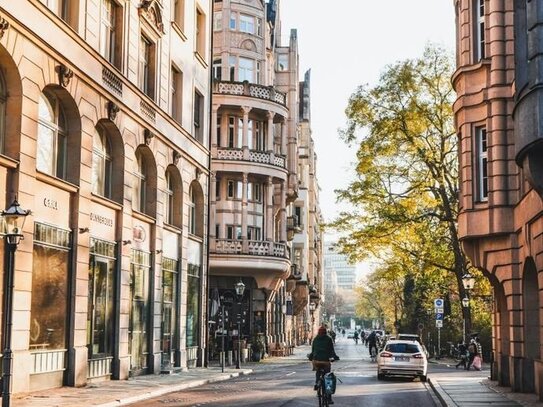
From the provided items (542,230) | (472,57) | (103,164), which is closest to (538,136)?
(542,230)

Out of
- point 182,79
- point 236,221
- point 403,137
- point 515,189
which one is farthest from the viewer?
point 236,221

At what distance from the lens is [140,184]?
1209 inches

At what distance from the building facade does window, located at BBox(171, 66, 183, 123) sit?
52mm

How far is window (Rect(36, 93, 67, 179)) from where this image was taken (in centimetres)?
2280

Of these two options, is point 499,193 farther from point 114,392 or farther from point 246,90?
point 246,90

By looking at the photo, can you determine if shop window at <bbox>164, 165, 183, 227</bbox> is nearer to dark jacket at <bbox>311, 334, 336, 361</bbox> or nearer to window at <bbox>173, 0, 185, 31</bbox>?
window at <bbox>173, 0, 185, 31</bbox>

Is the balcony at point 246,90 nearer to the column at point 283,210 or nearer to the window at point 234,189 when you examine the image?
the window at point 234,189

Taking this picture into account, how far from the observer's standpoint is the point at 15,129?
20703 millimetres

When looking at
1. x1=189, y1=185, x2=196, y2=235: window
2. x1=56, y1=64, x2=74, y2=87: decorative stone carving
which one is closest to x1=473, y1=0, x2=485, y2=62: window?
x1=56, y1=64, x2=74, y2=87: decorative stone carving

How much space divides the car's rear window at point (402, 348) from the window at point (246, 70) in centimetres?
2374

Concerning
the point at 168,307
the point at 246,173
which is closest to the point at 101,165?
the point at 168,307

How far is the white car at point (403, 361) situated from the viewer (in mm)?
31141

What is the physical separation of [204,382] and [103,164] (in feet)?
24.6

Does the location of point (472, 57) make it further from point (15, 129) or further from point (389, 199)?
point (389, 199)
